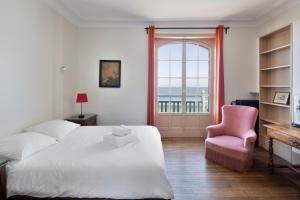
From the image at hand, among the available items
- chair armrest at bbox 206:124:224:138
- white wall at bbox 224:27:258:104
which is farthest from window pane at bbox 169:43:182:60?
chair armrest at bbox 206:124:224:138

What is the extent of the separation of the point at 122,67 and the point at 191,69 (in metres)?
1.71

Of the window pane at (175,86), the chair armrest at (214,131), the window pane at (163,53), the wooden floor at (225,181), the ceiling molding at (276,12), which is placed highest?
the ceiling molding at (276,12)

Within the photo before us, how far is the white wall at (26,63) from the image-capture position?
8.34 ft

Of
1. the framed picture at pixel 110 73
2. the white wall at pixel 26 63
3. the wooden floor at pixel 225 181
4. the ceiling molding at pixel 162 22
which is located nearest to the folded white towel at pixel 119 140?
the wooden floor at pixel 225 181

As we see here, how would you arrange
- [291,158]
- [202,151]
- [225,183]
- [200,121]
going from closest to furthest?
1. [225,183]
2. [291,158]
3. [202,151]
4. [200,121]

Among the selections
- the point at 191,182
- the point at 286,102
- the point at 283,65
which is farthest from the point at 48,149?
the point at 283,65

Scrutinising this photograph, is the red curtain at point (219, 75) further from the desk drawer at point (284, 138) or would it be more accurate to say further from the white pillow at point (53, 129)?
the white pillow at point (53, 129)

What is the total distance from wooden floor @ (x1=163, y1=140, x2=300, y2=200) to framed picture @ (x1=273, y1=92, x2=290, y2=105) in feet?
3.43

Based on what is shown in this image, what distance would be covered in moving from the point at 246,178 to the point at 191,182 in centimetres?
82

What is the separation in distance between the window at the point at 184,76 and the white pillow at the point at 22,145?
10.7 feet

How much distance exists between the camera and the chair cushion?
10.3ft

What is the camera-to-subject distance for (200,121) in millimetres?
5207

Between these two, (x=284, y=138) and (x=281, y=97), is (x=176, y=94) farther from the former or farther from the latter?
(x=284, y=138)

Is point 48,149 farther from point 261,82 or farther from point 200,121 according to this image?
point 261,82
